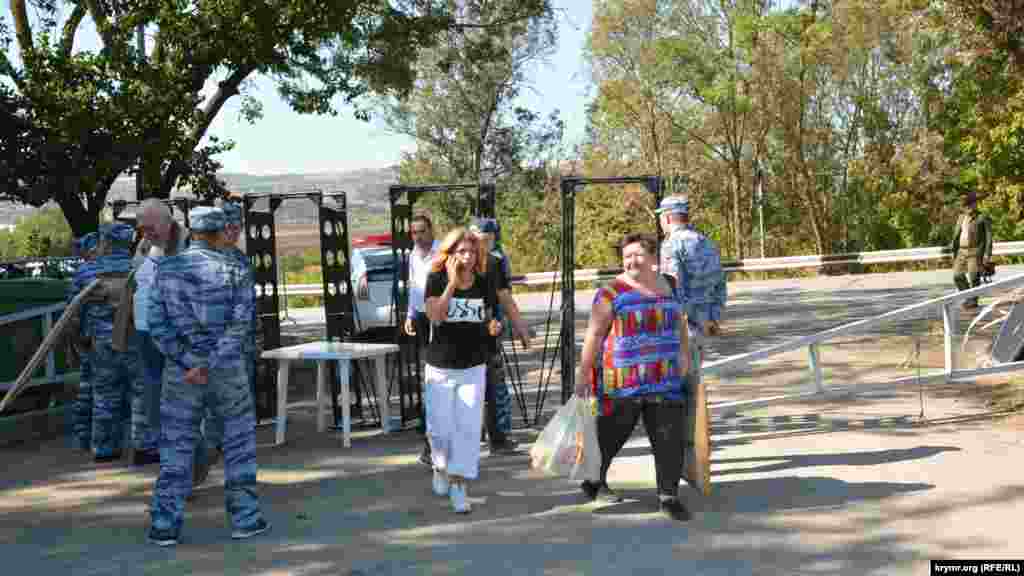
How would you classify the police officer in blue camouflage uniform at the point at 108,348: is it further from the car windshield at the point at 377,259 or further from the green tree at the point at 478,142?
the green tree at the point at 478,142

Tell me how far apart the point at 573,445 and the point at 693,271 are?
163 cm

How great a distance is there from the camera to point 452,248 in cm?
700

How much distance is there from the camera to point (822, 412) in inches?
380

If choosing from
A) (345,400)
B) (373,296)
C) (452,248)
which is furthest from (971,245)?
(452,248)

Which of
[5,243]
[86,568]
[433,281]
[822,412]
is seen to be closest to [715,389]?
[822,412]

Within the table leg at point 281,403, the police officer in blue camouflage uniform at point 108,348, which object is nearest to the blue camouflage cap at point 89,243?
the police officer in blue camouflage uniform at point 108,348

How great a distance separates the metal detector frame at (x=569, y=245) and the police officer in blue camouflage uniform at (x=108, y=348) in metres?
3.24

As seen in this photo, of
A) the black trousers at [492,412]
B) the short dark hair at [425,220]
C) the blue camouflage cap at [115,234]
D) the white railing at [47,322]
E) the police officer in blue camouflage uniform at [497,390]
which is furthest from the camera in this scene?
the white railing at [47,322]

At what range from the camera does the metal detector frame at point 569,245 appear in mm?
8805

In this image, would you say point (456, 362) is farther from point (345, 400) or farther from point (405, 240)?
point (405, 240)

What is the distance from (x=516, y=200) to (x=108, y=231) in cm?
3176

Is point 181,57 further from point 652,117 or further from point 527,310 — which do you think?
point 652,117

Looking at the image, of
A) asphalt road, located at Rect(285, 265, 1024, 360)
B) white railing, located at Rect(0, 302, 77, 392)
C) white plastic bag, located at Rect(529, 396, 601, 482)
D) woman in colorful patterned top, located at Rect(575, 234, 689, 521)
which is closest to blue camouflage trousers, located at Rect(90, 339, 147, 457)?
white railing, located at Rect(0, 302, 77, 392)

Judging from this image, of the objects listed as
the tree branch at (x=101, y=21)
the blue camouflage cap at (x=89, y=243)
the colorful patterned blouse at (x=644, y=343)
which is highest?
the tree branch at (x=101, y=21)
